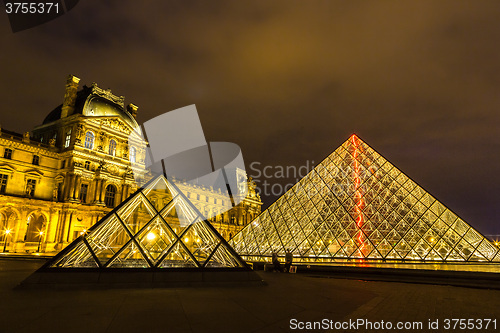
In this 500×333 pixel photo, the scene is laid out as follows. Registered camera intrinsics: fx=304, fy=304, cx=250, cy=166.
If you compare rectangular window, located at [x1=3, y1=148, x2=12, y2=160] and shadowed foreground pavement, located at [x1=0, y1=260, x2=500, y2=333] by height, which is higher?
rectangular window, located at [x1=3, y1=148, x2=12, y2=160]

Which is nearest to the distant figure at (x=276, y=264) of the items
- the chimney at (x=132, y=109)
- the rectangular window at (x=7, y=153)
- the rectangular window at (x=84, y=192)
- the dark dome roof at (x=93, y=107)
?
the rectangular window at (x=84, y=192)

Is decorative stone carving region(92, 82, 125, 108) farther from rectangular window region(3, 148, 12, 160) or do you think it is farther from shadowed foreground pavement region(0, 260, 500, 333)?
shadowed foreground pavement region(0, 260, 500, 333)

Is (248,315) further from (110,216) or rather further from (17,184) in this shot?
(17,184)

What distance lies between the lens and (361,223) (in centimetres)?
1861

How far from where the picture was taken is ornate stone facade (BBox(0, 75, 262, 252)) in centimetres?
2936

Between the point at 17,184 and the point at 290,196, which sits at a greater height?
the point at 17,184

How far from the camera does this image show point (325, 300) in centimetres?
548

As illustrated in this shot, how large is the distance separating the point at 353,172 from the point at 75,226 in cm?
2842

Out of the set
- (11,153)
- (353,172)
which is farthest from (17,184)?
(353,172)

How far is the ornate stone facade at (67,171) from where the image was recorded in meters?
29.4

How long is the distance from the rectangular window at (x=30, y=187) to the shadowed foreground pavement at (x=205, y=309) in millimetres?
30232

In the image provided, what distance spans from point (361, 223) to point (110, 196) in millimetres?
29955

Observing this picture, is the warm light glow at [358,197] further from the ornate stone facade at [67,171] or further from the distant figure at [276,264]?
the ornate stone facade at [67,171]

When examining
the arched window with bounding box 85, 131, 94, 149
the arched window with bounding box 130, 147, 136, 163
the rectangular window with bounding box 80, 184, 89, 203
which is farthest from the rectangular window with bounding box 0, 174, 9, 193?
the arched window with bounding box 130, 147, 136, 163
